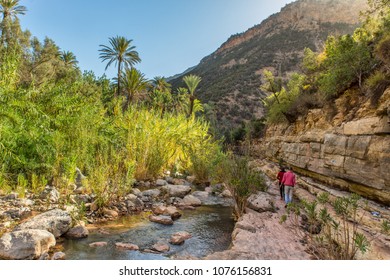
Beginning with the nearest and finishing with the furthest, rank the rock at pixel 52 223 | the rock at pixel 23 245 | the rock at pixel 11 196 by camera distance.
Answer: the rock at pixel 23 245 → the rock at pixel 52 223 → the rock at pixel 11 196

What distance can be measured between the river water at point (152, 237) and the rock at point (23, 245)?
0.40 m

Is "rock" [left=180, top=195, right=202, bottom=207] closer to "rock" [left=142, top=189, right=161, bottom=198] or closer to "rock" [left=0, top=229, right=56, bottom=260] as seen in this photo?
"rock" [left=142, top=189, right=161, bottom=198]

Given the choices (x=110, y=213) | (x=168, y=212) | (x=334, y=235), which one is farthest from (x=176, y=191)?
(x=334, y=235)

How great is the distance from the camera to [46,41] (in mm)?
31281

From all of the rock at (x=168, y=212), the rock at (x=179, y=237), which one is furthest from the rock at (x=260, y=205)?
the rock at (x=179, y=237)

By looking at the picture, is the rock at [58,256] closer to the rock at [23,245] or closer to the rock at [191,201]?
the rock at [23,245]

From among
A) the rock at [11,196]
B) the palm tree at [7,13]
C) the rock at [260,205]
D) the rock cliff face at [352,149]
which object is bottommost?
the rock at [260,205]

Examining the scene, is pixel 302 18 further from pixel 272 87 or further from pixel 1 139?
pixel 1 139

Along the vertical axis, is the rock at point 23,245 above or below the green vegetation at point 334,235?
below

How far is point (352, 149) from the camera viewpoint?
755 cm

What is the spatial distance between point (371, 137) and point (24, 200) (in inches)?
318

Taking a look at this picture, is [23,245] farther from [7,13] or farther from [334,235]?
[7,13]

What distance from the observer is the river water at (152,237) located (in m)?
4.18
